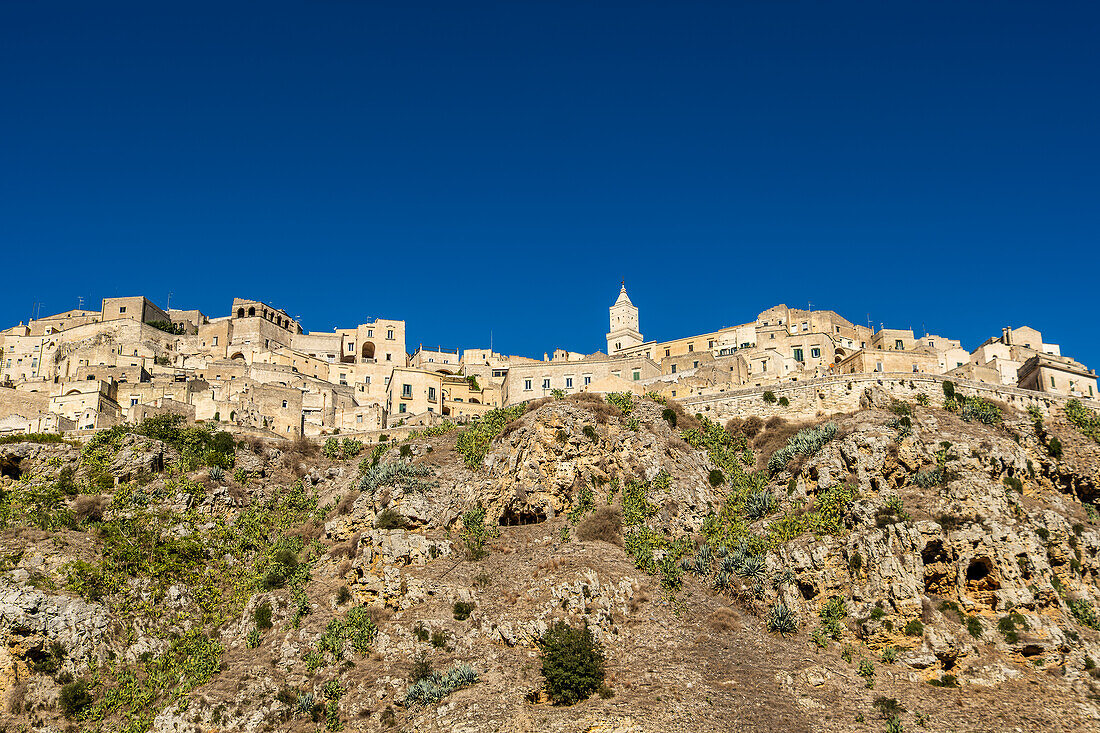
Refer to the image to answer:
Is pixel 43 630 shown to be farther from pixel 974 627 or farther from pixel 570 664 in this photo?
pixel 974 627

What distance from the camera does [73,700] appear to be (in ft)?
147

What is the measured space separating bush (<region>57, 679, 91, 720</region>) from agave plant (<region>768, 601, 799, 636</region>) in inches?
1291

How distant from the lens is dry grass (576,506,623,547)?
5366cm

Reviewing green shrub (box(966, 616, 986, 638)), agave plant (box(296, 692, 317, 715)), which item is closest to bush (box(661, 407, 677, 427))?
green shrub (box(966, 616, 986, 638))

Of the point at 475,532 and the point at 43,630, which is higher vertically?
the point at 475,532

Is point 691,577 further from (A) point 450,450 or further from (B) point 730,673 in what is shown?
(A) point 450,450

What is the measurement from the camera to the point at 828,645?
1842 inches

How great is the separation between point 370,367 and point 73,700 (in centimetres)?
5123

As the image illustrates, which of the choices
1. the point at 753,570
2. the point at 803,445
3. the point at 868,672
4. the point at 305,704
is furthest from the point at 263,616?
the point at 803,445

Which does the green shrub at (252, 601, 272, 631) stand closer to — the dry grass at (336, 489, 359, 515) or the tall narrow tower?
the dry grass at (336, 489, 359, 515)

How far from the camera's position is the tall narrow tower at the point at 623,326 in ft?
352

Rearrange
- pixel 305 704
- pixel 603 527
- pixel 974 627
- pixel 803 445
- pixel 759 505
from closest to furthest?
pixel 305 704 → pixel 974 627 → pixel 603 527 → pixel 759 505 → pixel 803 445

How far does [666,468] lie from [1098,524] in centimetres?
2422

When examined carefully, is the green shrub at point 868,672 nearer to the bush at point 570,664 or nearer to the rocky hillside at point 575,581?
the rocky hillside at point 575,581
